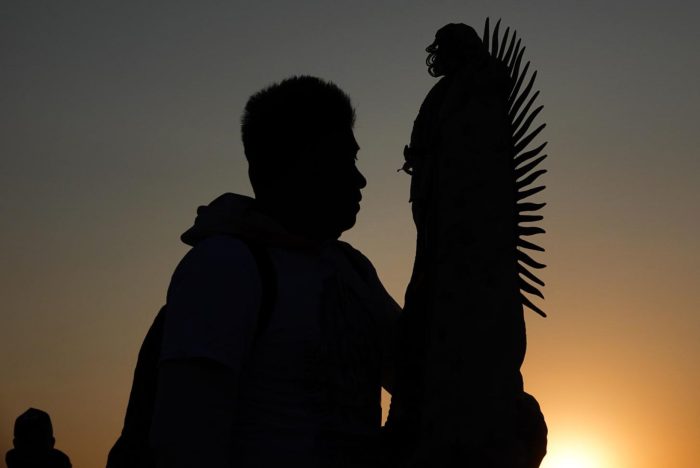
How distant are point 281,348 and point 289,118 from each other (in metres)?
0.80

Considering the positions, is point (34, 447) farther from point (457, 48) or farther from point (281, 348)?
point (457, 48)

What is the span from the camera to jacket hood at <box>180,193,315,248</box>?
3.23m

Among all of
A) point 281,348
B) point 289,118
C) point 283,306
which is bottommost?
point 281,348

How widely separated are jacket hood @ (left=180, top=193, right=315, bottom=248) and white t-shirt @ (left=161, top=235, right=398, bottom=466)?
45 mm

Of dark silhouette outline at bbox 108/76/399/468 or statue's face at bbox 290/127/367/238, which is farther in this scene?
statue's face at bbox 290/127/367/238

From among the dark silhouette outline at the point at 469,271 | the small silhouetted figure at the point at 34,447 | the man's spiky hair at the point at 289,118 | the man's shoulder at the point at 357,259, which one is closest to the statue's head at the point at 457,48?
the dark silhouette outline at the point at 469,271

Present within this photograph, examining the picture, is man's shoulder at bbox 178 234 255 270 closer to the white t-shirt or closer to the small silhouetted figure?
the white t-shirt

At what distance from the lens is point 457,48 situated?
3400 mm

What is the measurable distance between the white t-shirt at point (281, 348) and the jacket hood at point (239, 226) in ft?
0.15

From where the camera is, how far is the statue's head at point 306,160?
3.39 m

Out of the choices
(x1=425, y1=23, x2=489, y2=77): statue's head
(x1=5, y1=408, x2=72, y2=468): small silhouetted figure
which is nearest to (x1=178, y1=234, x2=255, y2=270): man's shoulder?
(x1=425, y1=23, x2=489, y2=77): statue's head

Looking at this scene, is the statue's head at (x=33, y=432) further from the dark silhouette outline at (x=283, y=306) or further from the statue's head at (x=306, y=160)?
the statue's head at (x=306, y=160)

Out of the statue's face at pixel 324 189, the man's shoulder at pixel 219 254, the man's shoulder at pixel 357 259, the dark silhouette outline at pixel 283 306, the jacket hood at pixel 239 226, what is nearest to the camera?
the dark silhouette outline at pixel 283 306

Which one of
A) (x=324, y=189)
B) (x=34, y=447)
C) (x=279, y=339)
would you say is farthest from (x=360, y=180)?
(x=34, y=447)
